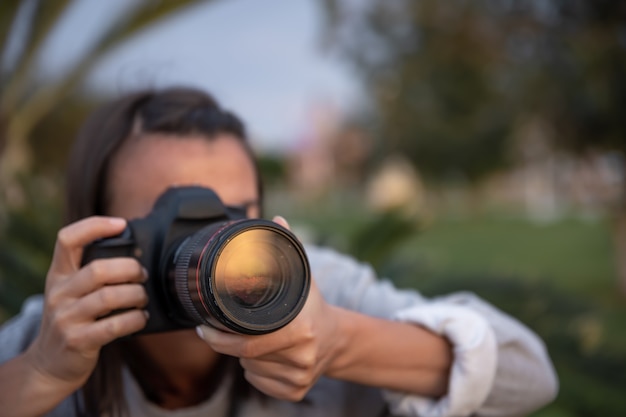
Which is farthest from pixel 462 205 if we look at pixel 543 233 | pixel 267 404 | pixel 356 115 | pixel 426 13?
pixel 267 404

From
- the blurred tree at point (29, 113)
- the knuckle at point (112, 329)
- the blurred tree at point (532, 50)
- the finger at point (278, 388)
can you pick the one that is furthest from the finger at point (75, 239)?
the blurred tree at point (532, 50)

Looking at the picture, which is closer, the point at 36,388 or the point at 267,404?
the point at 36,388

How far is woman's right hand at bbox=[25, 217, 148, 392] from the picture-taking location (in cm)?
105

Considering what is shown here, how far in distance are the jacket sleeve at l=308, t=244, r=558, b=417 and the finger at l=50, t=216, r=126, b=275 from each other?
1.31ft

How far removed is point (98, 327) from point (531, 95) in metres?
5.45

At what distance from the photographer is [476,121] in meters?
18.1

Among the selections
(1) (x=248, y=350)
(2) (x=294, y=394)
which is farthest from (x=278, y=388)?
(1) (x=248, y=350)

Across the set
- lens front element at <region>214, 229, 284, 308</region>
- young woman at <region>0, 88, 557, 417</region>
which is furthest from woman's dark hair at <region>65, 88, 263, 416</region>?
lens front element at <region>214, 229, 284, 308</region>

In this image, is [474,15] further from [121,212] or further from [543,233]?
[543,233]

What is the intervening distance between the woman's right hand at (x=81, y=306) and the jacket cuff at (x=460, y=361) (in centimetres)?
46

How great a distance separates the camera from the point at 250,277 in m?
0.95

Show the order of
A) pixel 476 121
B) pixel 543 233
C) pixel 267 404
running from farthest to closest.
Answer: pixel 476 121 < pixel 543 233 < pixel 267 404

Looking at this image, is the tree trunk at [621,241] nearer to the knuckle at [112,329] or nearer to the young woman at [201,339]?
the young woman at [201,339]

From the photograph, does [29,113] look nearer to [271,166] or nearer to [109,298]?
[271,166]
